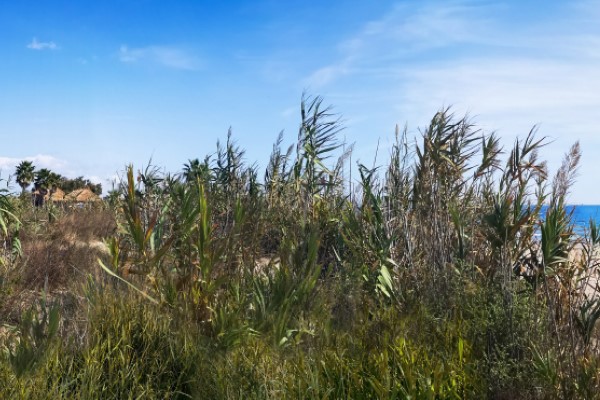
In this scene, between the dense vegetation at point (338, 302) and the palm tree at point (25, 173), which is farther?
the palm tree at point (25, 173)

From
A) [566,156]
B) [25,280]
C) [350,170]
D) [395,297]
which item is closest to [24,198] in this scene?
[25,280]

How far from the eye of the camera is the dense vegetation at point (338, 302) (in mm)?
Result: 3912

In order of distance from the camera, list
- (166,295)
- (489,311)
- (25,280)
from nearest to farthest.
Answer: (489,311)
(166,295)
(25,280)

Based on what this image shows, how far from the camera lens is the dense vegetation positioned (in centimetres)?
391

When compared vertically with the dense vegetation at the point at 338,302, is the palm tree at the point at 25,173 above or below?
above

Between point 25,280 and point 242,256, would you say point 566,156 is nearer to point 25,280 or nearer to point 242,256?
point 242,256

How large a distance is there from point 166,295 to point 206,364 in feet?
3.32

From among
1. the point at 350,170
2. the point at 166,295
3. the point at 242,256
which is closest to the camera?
the point at 166,295

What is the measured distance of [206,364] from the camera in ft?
14.3

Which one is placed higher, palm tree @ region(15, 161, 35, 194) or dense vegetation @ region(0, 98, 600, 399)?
palm tree @ region(15, 161, 35, 194)

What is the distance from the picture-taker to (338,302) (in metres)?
6.17

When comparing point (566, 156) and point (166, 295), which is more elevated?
point (566, 156)

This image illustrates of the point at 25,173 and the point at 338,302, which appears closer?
the point at 338,302

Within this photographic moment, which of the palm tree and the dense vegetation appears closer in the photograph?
the dense vegetation
